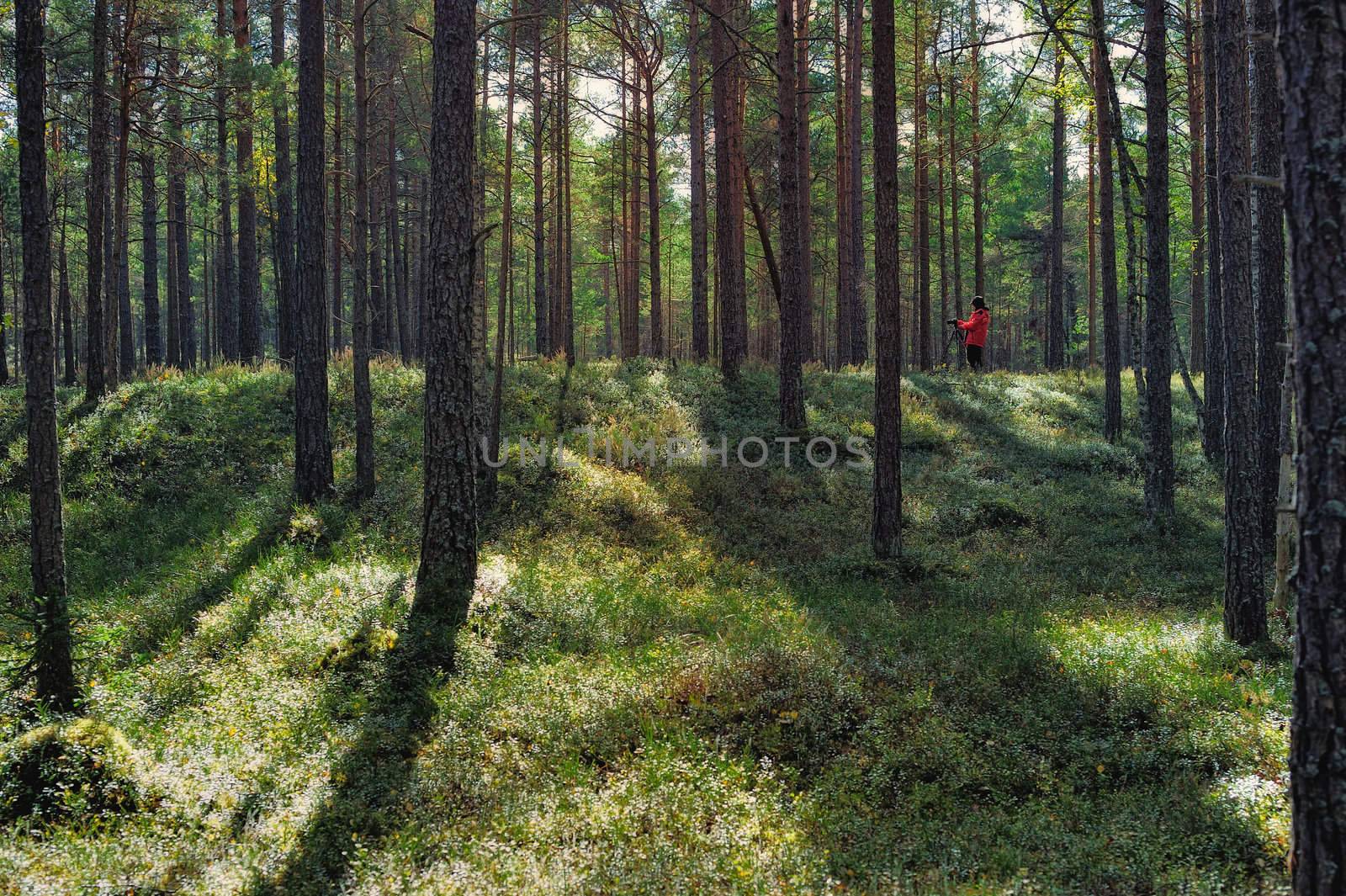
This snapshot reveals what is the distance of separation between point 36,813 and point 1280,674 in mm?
9556

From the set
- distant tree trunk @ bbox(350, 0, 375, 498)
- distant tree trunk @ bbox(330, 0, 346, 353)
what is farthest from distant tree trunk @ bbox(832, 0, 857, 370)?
distant tree trunk @ bbox(350, 0, 375, 498)

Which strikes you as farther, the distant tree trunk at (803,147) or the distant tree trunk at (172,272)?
the distant tree trunk at (172,272)

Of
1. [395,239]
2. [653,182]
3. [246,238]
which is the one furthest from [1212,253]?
[395,239]

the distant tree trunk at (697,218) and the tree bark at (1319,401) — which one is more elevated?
the distant tree trunk at (697,218)

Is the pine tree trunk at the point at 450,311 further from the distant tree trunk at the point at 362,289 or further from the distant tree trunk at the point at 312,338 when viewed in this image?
the distant tree trunk at the point at 312,338

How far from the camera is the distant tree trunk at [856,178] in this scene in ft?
73.7

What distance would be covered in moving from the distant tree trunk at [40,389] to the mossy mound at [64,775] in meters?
0.68

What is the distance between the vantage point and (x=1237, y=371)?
337 inches

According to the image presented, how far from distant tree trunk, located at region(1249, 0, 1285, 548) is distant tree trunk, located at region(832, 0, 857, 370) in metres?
13.9

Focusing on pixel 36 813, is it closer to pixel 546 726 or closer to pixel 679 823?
pixel 546 726

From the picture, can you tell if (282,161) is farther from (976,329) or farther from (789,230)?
(976,329)

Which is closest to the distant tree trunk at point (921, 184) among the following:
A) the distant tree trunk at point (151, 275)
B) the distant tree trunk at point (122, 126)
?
the distant tree trunk at point (122, 126)

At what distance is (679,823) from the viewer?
5258 mm

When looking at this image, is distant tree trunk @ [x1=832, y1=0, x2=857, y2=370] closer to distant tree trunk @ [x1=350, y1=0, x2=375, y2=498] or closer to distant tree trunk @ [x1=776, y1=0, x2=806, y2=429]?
distant tree trunk @ [x1=776, y1=0, x2=806, y2=429]
